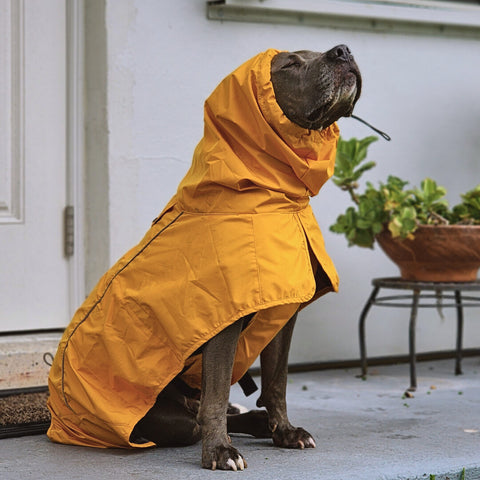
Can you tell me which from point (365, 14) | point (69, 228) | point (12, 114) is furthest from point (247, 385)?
point (365, 14)

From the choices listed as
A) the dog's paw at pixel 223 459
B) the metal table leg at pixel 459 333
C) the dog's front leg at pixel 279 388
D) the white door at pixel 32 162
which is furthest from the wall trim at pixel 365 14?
the dog's paw at pixel 223 459

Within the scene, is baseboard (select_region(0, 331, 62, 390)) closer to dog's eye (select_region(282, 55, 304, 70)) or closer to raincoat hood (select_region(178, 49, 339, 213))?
raincoat hood (select_region(178, 49, 339, 213))

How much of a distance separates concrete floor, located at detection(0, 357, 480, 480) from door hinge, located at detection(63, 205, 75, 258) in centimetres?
103

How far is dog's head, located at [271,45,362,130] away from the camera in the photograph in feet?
9.09

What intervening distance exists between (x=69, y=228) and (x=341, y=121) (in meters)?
1.52

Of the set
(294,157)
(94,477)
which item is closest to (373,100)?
(294,157)

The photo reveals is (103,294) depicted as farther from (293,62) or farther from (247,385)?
(293,62)

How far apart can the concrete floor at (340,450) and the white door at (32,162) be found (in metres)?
1.02

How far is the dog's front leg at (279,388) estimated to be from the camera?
3.11 metres

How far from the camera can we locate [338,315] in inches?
191

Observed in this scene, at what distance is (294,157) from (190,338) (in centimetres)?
64

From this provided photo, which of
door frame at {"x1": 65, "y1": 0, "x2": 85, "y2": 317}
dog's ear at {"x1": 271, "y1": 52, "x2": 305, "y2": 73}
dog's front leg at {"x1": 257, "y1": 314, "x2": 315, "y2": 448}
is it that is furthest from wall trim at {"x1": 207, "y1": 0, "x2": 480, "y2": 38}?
dog's front leg at {"x1": 257, "y1": 314, "x2": 315, "y2": 448}

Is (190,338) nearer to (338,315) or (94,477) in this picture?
(94,477)

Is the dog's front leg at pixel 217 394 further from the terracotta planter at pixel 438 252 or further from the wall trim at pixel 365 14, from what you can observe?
the wall trim at pixel 365 14
